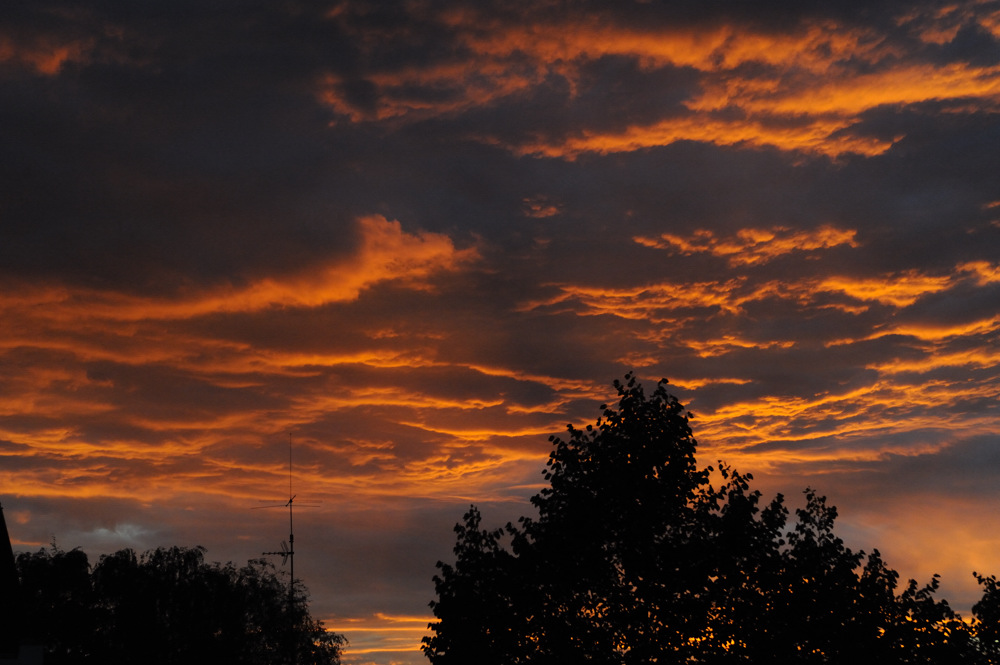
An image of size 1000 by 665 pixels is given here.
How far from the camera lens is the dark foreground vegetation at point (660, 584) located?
38812 millimetres

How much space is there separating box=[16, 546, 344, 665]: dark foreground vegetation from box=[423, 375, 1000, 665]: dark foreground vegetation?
5028 centimetres

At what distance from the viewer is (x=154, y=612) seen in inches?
3420

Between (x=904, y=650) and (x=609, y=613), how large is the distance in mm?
12512

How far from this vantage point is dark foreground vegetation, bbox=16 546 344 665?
277ft

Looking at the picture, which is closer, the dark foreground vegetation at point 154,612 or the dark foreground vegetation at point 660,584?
the dark foreground vegetation at point 660,584

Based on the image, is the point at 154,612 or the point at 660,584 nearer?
the point at 660,584

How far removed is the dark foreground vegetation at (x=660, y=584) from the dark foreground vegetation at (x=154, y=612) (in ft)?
165

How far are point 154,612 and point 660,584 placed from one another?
61.6m

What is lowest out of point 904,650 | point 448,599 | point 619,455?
point 904,650

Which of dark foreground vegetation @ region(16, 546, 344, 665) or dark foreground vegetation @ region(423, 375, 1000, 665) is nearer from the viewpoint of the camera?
dark foreground vegetation @ region(423, 375, 1000, 665)

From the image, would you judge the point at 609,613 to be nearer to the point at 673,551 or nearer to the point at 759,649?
the point at 673,551

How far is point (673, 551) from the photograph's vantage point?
39.3 metres

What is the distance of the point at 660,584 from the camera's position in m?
39.2

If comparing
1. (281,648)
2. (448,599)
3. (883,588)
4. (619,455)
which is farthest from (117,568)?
(883,588)
